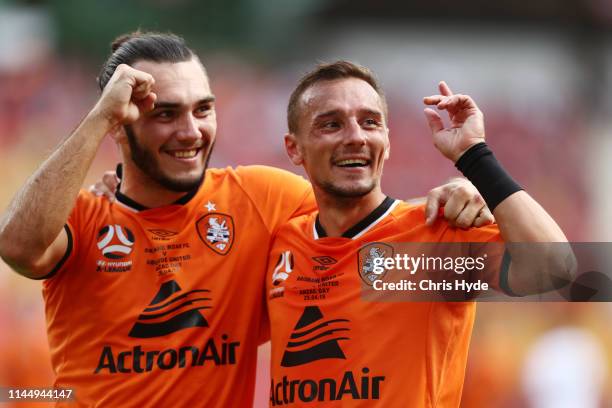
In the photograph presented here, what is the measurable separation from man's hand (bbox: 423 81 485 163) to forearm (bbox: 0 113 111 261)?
1379mm

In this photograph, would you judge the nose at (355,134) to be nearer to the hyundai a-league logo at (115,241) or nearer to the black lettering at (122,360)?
the hyundai a-league logo at (115,241)

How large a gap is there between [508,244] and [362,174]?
2.48ft

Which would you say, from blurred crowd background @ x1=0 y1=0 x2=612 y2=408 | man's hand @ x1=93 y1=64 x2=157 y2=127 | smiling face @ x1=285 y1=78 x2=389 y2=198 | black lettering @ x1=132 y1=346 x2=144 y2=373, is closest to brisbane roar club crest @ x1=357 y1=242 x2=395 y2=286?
smiling face @ x1=285 y1=78 x2=389 y2=198

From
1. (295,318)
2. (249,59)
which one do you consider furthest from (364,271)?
(249,59)

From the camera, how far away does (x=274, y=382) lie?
145 inches

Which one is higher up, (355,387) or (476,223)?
(476,223)

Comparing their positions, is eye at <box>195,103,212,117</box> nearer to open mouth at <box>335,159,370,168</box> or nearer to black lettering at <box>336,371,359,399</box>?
open mouth at <box>335,159,370,168</box>

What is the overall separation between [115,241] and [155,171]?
366mm

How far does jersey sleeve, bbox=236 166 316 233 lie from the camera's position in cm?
418

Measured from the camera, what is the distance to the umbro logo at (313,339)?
3.54 metres

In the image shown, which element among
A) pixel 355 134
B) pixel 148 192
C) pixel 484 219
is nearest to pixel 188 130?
pixel 148 192

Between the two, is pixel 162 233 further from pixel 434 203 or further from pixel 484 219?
pixel 484 219

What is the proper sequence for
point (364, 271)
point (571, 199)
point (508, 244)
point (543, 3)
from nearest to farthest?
point (508, 244), point (364, 271), point (571, 199), point (543, 3)

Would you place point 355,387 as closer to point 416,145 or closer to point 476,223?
point 476,223
